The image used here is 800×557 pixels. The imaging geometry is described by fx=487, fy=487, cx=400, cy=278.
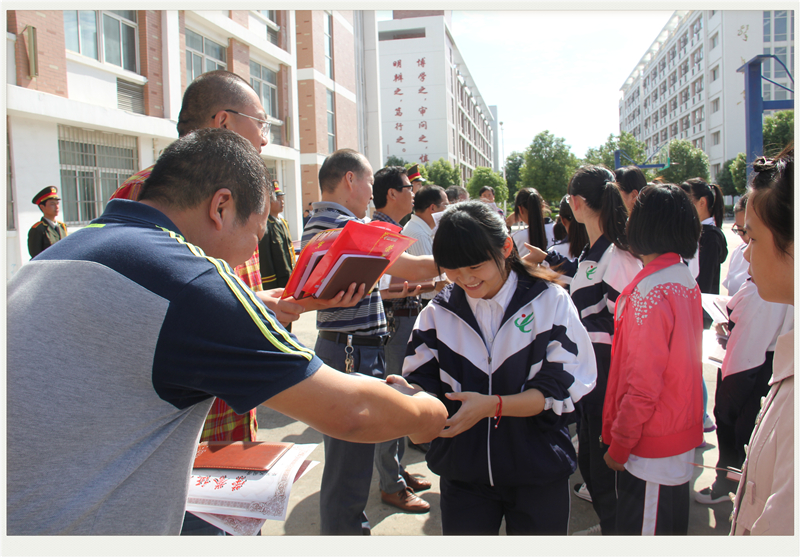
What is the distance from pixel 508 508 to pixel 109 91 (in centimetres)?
1164

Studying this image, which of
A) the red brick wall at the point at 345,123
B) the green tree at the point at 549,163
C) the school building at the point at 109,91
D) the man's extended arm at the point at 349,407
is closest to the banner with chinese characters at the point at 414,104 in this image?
the green tree at the point at 549,163

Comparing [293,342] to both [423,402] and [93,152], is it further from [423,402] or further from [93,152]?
[93,152]

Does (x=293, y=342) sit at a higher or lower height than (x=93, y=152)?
lower

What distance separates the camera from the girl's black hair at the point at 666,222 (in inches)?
83.4

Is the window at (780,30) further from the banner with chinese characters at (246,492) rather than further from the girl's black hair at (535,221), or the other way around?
the banner with chinese characters at (246,492)

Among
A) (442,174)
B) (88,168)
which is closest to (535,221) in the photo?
(88,168)

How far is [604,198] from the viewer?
2.71m

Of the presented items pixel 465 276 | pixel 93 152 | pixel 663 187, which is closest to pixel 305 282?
pixel 465 276

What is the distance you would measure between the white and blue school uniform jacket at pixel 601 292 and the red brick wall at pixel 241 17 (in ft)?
49.1

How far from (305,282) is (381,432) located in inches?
39.2

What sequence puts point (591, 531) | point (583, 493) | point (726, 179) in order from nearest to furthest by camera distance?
1. point (591, 531)
2. point (583, 493)
3. point (726, 179)

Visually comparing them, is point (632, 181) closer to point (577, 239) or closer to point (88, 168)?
point (577, 239)

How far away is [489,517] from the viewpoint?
5.97 feet

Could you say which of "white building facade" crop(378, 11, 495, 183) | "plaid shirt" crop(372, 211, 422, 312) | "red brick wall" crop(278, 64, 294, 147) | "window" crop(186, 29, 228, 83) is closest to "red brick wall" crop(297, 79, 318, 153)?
"red brick wall" crop(278, 64, 294, 147)
